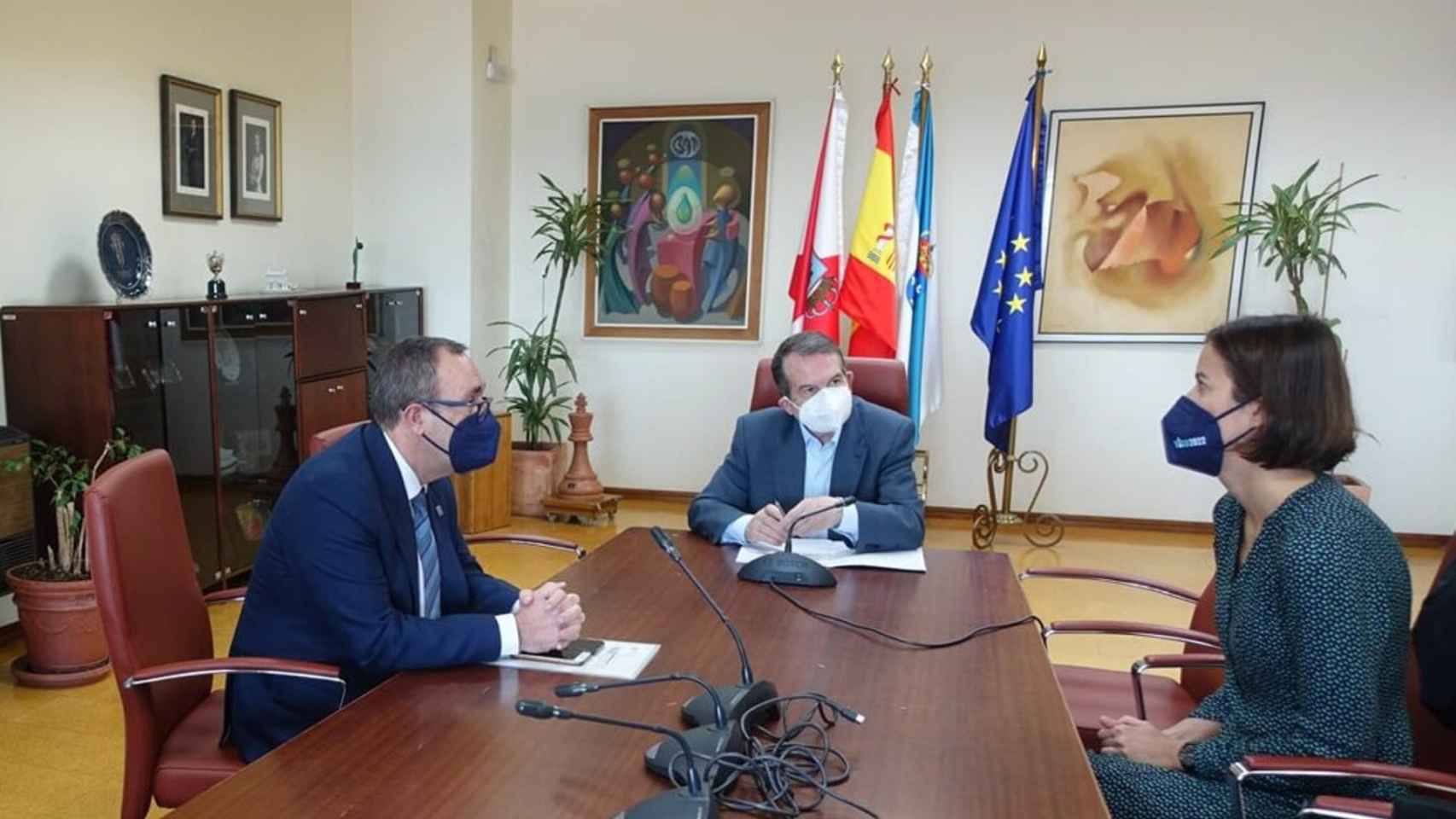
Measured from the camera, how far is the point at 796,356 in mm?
2453

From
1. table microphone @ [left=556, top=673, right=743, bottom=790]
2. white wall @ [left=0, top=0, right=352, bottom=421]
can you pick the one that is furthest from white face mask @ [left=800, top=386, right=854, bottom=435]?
white wall @ [left=0, top=0, right=352, bottom=421]

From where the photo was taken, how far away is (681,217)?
5500 mm

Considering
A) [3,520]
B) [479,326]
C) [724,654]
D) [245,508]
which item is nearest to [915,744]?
[724,654]

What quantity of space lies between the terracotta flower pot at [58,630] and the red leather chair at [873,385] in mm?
2199

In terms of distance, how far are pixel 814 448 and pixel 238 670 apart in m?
1.47

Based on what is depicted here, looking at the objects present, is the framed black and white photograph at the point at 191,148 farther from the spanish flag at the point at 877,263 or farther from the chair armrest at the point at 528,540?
the spanish flag at the point at 877,263

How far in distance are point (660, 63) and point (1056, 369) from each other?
2846 mm

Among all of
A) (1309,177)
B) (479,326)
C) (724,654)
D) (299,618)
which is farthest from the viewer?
(479,326)

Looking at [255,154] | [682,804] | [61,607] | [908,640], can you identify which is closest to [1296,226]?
[908,640]

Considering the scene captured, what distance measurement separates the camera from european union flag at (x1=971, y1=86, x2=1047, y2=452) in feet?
14.9

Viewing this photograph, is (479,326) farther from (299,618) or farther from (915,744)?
(915,744)

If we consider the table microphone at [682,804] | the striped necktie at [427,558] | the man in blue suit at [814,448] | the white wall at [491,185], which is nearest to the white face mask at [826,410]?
the man in blue suit at [814,448]

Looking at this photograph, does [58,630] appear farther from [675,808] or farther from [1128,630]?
[1128,630]

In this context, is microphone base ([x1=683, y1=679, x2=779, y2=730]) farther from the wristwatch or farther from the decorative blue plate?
the decorative blue plate
